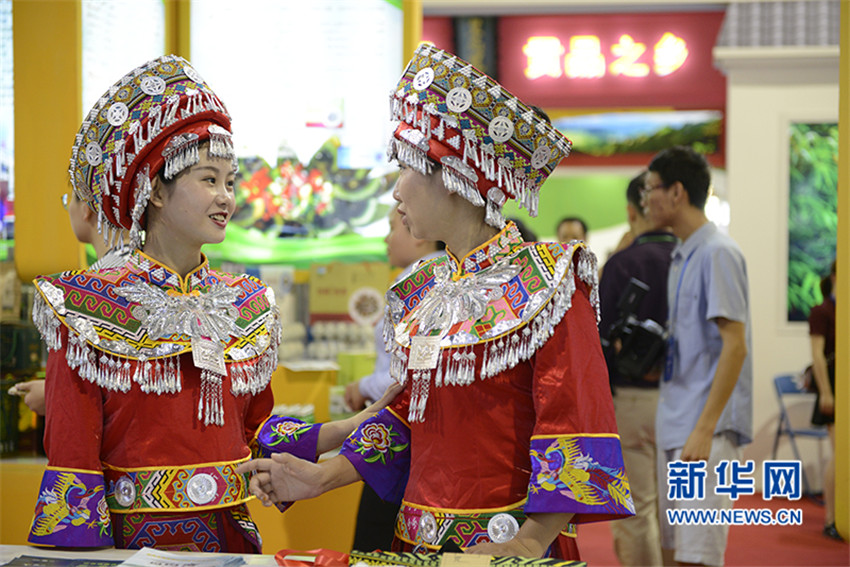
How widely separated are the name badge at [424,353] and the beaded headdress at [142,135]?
617 millimetres

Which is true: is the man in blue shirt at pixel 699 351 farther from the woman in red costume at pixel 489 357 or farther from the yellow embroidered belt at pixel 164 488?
the yellow embroidered belt at pixel 164 488

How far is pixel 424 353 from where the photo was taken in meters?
1.58

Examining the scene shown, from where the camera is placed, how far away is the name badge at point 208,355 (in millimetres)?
1724

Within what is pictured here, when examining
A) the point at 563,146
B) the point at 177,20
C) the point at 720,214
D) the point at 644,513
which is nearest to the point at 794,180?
the point at 720,214

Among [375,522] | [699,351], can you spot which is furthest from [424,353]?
[699,351]

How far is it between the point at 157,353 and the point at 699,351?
2.00 meters

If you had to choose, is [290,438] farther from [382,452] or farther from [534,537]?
[534,537]

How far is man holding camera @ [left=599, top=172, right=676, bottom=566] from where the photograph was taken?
3.44 metres

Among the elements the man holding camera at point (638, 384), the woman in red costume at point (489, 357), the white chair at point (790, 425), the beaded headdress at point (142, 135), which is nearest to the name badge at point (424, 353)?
the woman in red costume at point (489, 357)

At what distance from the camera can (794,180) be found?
19.7 feet

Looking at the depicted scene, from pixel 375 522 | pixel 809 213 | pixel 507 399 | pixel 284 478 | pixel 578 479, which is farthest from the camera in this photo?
pixel 809 213

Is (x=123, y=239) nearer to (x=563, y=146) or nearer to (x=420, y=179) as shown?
(x=420, y=179)

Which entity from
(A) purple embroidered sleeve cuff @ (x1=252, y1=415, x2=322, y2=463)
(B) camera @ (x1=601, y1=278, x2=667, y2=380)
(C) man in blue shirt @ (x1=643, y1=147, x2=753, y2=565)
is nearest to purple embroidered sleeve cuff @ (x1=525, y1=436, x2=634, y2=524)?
(A) purple embroidered sleeve cuff @ (x1=252, y1=415, x2=322, y2=463)

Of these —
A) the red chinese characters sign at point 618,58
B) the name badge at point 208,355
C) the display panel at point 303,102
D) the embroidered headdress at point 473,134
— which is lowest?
the name badge at point 208,355
